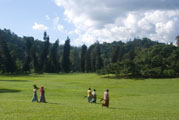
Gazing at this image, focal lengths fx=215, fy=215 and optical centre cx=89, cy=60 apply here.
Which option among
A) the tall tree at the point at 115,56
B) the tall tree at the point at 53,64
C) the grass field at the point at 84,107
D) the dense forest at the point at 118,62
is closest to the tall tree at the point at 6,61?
the dense forest at the point at 118,62

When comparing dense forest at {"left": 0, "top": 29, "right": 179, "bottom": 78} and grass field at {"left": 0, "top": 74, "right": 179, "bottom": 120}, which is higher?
dense forest at {"left": 0, "top": 29, "right": 179, "bottom": 78}

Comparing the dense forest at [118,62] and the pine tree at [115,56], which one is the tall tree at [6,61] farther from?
the pine tree at [115,56]

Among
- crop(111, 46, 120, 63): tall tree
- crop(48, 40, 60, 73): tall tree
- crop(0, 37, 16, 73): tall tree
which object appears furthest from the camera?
crop(111, 46, 120, 63): tall tree

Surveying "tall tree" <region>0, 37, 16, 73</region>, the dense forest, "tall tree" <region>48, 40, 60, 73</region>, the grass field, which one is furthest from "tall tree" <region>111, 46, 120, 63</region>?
the grass field

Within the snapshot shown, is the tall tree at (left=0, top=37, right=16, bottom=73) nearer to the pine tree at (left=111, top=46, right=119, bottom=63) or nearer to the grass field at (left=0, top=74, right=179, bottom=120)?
the pine tree at (left=111, top=46, right=119, bottom=63)

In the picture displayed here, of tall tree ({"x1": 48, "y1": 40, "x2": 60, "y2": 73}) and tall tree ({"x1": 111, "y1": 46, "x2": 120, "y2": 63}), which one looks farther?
tall tree ({"x1": 111, "y1": 46, "x2": 120, "y2": 63})

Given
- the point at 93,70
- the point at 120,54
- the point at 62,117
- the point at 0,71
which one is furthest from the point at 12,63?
the point at 62,117

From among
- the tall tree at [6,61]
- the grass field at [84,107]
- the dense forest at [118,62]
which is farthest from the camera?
the tall tree at [6,61]

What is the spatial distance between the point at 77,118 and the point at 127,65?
68.3 m

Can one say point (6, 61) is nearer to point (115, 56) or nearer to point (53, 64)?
point (53, 64)

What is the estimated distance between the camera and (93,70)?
13638 centimetres

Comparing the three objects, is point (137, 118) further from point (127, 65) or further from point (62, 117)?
point (127, 65)

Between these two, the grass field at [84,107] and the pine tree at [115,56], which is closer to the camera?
the grass field at [84,107]

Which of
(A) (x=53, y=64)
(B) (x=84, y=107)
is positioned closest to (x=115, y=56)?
(A) (x=53, y=64)
